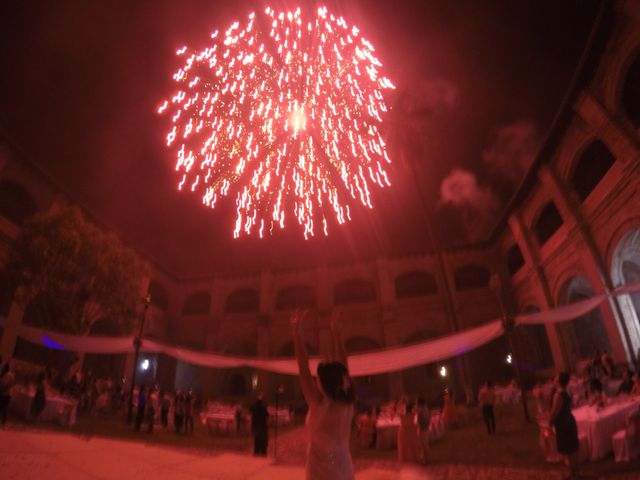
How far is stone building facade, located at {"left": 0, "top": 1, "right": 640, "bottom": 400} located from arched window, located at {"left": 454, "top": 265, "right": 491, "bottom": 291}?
0.30 ft

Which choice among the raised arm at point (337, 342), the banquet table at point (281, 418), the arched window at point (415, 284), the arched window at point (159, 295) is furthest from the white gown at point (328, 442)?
the arched window at point (159, 295)

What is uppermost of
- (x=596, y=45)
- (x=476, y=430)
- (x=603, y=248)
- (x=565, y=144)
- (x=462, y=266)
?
(x=596, y=45)

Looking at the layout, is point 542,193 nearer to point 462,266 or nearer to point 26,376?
point 462,266

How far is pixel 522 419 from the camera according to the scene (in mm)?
12227

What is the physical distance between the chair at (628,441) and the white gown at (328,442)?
23.4 ft

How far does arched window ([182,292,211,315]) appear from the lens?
29000 millimetres

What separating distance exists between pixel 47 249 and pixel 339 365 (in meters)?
16.5

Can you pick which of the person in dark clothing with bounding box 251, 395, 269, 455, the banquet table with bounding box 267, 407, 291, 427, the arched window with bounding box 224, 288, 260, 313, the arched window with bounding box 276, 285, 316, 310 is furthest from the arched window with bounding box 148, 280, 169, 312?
the person in dark clothing with bounding box 251, 395, 269, 455

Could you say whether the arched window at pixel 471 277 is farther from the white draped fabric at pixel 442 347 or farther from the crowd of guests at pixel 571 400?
the white draped fabric at pixel 442 347

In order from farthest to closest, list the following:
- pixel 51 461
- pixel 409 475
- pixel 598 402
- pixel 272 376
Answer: pixel 272 376 → pixel 598 402 → pixel 51 461 → pixel 409 475

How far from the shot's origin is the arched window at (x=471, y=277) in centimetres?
2525

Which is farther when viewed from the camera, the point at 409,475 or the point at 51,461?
the point at 51,461

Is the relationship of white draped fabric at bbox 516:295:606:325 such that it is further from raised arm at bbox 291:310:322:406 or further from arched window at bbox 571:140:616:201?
raised arm at bbox 291:310:322:406

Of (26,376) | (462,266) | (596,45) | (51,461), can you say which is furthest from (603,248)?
(26,376)
